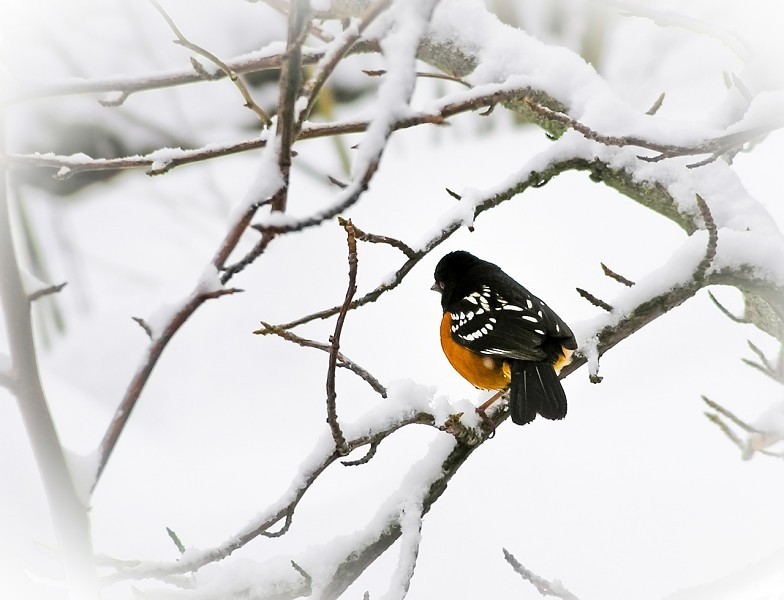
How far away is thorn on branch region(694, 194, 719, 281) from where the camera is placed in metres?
0.97

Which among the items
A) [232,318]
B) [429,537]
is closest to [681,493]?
[429,537]

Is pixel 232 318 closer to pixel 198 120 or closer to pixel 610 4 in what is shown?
pixel 198 120

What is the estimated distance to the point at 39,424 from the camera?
26.3 inches

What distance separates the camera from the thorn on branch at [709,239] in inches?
38.4

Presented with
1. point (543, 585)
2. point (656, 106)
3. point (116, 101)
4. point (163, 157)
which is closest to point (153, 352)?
point (163, 157)

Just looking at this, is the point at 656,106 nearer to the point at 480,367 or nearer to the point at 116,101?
the point at 480,367

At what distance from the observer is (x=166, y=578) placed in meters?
1.15

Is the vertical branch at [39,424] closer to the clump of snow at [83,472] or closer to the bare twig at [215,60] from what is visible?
the clump of snow at [83,472]

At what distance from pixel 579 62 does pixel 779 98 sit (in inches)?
18.4

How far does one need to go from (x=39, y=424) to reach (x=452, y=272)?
139 cm

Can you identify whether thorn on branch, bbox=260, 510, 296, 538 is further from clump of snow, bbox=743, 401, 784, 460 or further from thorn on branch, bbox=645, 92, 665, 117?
thorn on branch, bbox=645, 92, 665, 117

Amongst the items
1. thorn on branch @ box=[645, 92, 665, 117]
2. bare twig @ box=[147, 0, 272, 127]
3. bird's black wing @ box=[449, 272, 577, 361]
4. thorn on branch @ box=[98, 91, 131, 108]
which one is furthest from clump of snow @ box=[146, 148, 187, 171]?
thorn on branch @ box=[645, 92, 665, 117]

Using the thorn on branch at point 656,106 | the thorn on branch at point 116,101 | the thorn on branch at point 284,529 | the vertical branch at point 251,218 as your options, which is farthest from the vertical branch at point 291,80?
the thorn on branch at point 656,106

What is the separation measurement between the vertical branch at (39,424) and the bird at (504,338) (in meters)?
0.81
